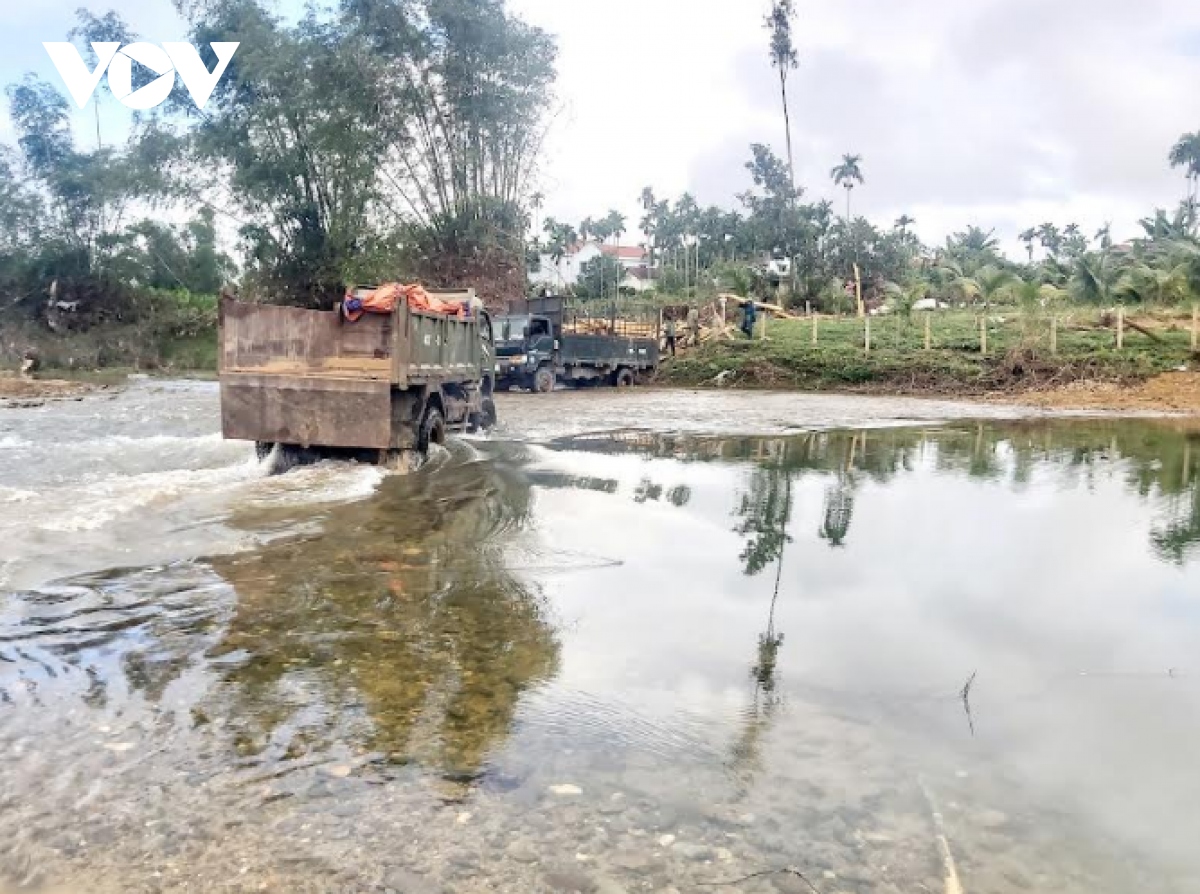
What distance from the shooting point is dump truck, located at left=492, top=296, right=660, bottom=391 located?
78.9 feet

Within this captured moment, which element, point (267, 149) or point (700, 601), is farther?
point (267, 149)

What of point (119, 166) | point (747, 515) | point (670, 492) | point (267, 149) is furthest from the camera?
point (119, 166)

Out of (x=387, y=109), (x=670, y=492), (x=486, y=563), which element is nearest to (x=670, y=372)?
(x=387, y=109)

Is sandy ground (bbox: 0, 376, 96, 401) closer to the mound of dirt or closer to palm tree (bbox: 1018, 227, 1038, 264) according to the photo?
the mound of dirt

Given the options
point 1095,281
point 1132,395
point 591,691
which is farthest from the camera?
point 1095,281

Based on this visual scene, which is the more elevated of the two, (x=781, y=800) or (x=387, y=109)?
(x=387, y=109)

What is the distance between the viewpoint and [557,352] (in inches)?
996

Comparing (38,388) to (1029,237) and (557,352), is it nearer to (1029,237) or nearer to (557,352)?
(557,352)

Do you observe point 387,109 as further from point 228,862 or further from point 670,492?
point 228,862

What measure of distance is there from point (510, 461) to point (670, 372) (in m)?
20.0

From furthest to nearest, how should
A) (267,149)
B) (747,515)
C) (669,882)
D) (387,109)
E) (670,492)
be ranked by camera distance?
(387,109) → (267,149) → (670,492) → (747,515) → (669,882)

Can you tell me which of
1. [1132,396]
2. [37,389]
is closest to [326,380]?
[37,389]

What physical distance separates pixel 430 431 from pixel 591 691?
815cm

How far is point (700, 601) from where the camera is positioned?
19.4 feet
